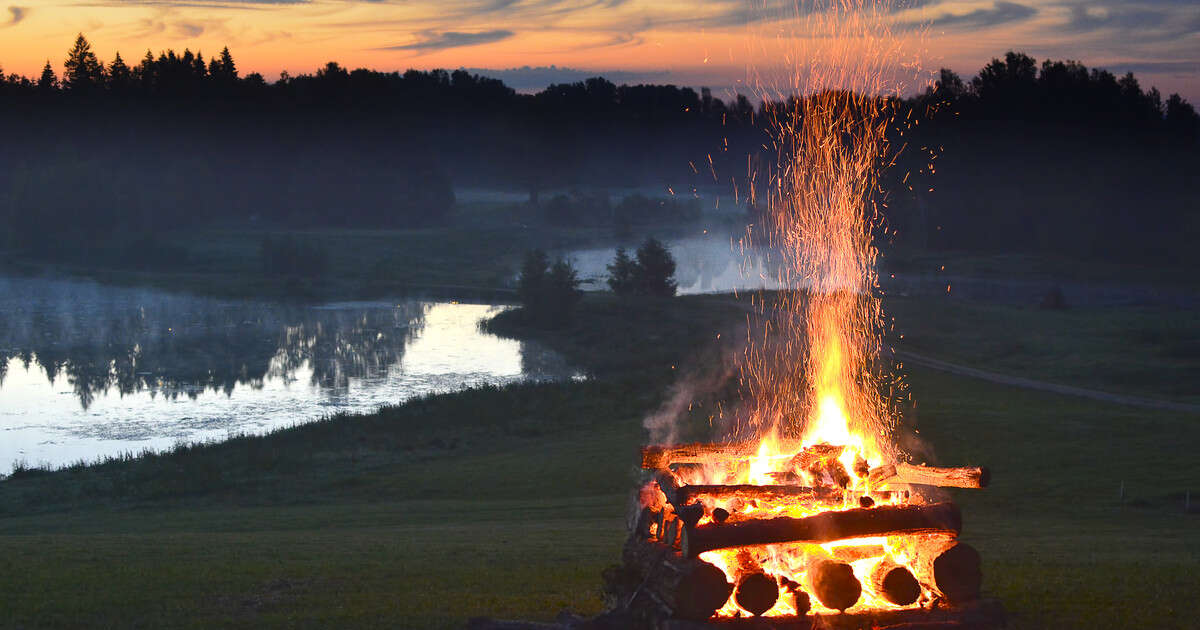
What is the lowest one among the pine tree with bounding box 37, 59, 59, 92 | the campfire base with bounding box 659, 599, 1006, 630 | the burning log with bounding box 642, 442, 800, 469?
the campfire base with bounding box 659, 599, 1006, 630

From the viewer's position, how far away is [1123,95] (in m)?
108

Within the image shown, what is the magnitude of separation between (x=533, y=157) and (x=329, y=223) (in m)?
32.9

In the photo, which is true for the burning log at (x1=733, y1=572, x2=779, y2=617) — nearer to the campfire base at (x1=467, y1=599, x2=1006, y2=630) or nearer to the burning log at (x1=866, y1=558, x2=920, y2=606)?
the campfire base at (x1=467, y1=599, x2=1006, y2=630)

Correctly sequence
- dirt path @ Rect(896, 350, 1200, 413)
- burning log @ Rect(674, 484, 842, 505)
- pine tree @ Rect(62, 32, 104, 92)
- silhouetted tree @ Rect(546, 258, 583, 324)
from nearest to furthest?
burning log @ Rect(674, 484, 842, 505)
dirt path @ Rect(896, 350, 1200, 413)
silhouetted tree @ Rect(546, 258, 583, 324)
pine tree @ Rect(62, 32, 104, 92)

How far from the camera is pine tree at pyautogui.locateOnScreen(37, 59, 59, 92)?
156625 mm

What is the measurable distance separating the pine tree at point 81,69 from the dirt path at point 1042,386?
135 meters

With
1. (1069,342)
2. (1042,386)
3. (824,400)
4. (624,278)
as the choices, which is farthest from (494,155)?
(824,400)

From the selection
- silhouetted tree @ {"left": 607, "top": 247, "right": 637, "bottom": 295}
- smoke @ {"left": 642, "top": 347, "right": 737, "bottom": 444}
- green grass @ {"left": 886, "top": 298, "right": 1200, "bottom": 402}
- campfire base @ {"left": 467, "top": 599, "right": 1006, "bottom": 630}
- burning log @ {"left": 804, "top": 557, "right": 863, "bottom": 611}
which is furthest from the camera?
silhouetted tree @ {"left": 607, "top": 247, "right": 637, "bottom": 295}

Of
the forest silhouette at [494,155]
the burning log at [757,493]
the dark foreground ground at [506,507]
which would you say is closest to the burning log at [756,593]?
the burning log at [757,493]

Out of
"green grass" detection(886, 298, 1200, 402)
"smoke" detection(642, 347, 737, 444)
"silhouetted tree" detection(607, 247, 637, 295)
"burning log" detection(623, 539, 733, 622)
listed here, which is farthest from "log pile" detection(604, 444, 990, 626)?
"silhouetted tree" detection(607, 247, 637, 295)

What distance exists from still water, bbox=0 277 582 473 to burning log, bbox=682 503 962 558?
3408 cm

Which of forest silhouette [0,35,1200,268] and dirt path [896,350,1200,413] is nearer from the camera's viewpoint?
dirt path [896,350,1200,413]

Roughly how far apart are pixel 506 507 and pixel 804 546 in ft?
52.1

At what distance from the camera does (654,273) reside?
8819cm
